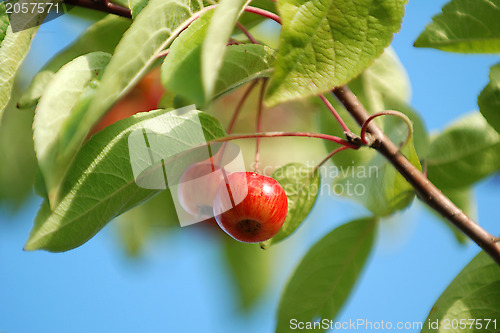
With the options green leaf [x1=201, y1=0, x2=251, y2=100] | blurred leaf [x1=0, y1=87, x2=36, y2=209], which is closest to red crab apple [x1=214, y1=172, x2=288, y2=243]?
green leaf [x1=201, y1=0, x2=251, y2=100]

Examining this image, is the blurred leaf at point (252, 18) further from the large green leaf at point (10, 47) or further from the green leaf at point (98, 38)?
the large green leaf at point (10, 47)

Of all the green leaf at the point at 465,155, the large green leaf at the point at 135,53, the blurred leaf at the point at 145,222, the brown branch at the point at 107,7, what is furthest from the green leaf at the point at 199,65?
the blurred leaf at the point at 145,222

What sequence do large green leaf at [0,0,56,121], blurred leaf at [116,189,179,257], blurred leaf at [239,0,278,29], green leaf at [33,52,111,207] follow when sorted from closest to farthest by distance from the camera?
green leaf at [33,52,111,207]
large green leaf at [0,0,56,121]
blurred leaf at [239,0,278,29]
blurred leaf at [116,189,179,257]

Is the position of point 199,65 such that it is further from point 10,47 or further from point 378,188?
point 378,188

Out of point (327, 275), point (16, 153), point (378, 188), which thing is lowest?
point (16, 153)

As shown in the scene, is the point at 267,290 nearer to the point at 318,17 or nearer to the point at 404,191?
the point at 404,191

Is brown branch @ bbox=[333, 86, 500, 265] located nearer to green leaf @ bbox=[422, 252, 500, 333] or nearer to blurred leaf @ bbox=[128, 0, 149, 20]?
green leaf @ bbox=[422, 252, 500, 333]

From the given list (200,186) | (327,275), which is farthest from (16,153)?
(327,275)
